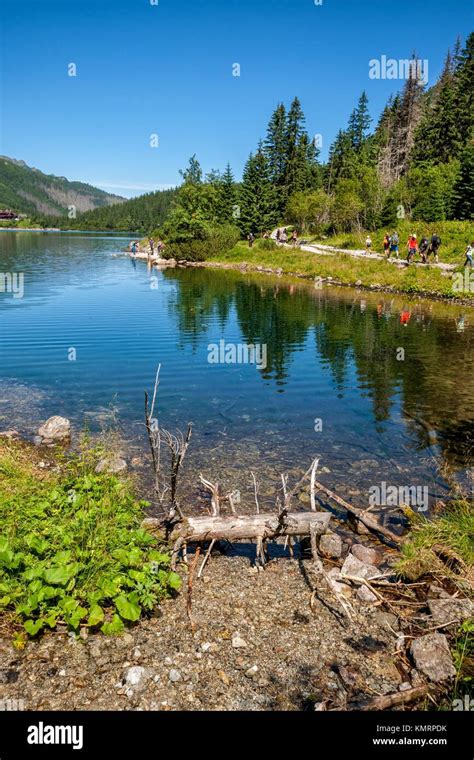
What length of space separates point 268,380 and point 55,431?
33.6 ft

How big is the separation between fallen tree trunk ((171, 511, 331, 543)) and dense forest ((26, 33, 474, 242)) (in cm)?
6363

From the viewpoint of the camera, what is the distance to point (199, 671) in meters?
5.73

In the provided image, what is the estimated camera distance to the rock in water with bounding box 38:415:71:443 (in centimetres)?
1301

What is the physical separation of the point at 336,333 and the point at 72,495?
78.1 ft

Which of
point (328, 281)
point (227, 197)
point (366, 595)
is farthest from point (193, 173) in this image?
point (366, 595)

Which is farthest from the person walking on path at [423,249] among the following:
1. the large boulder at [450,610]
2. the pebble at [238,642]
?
the pebble at [238,642]

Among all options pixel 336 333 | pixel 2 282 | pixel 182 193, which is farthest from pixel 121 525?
pixel 182 193

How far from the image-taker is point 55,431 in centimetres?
1313

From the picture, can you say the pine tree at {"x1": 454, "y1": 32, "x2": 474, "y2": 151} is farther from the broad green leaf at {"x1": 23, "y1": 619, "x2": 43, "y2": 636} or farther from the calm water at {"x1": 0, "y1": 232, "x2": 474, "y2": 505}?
the broad green leaf at {"x1": 23, "y1": 619, "x2": 43, "y2": 636}

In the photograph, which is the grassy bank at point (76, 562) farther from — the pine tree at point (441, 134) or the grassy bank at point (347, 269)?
the pine tree at point (441, 134)

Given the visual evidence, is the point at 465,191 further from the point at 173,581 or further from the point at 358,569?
the point at 173,581

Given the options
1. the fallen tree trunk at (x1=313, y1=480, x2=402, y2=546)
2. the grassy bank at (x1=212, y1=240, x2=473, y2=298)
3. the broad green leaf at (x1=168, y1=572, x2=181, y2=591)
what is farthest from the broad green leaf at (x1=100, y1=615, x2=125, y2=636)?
the grassy bank at (x1=212, y1=240, x2=473, y2=298)

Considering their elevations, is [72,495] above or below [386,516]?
above
